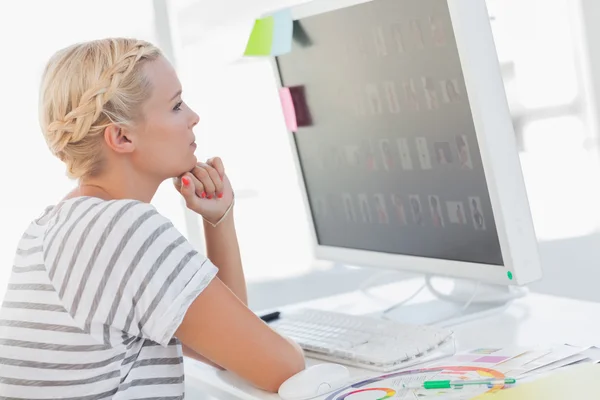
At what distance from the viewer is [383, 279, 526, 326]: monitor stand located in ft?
5.00

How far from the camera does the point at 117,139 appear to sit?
1247 mm

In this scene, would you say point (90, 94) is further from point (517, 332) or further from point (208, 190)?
point (517, 332)

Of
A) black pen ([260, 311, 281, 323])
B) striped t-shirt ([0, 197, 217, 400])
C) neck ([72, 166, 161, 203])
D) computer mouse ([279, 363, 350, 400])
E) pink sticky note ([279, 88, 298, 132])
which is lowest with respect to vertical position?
black pen ([260, 311, 281, 323])

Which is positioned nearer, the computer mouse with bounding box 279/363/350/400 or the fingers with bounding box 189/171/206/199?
the computer mouse with bounding box 279/363/350/400

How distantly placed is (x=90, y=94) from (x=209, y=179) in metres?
0.34

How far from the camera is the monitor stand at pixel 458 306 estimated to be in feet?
5.00

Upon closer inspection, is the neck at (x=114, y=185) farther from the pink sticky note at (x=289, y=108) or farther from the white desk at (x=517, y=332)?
the pink sticky note at (x=289, y=108)

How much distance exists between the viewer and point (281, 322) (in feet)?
5.31

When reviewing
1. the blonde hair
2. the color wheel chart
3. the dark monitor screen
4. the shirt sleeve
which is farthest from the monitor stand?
the blonde hair

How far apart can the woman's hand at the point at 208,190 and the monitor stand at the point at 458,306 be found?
0.38m

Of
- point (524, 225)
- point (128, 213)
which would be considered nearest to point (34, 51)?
point (128, 213)

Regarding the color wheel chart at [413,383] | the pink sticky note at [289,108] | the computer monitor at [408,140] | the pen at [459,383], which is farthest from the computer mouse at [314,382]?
the pink sticky note at [289,108]

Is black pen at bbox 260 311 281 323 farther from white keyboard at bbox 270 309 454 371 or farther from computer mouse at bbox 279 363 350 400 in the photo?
computer mouse at bbox 279 363 350 400

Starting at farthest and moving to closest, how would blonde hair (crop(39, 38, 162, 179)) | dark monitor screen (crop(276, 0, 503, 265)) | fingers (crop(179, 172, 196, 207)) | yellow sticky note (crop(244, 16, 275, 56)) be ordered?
yellow sticky note (crop(244, 16, 275, 56)), fingers (crop(179, 172, 196, 207)), dark monitor screen (crop(276, 0, 503, 265)), blonde hair (crop(39, 38, 162, 179))
